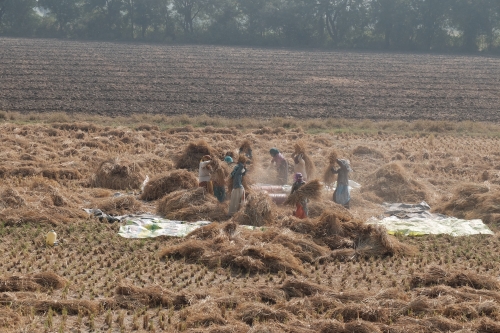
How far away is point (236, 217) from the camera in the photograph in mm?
13109

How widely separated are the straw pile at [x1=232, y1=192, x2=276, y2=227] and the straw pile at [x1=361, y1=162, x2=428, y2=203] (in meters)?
3.69

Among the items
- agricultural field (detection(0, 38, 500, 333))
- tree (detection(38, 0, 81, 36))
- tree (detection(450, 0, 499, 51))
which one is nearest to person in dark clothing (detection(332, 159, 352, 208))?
agricultural field (detection(0, 38, 500, 333))

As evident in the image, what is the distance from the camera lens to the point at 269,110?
1192 inches

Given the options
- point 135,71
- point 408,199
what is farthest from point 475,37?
point 408,199

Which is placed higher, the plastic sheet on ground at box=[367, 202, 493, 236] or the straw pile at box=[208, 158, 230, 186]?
the straw pile at box=[208, 158, 230, 186]

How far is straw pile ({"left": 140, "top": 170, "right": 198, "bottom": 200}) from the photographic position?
15.1 meters

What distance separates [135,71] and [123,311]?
109 feet

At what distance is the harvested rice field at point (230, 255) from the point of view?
8.73 metres

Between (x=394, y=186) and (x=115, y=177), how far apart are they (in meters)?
6.39

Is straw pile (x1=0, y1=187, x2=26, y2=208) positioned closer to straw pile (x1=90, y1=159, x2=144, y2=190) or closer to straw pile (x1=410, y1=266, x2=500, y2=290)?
straw pile (x1=90, y1=159, x2=144, y2=190)

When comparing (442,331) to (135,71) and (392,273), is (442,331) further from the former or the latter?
(135,71)

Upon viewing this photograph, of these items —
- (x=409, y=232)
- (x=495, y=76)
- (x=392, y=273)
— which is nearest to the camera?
(x=392, y=273)

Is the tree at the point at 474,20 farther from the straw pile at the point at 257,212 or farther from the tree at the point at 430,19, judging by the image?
the straw pile at the point at 257,212

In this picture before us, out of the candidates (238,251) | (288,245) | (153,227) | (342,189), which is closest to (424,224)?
(342,189)
